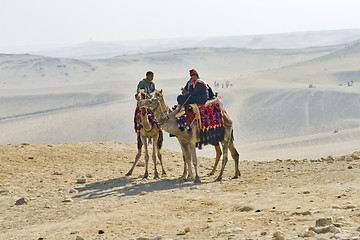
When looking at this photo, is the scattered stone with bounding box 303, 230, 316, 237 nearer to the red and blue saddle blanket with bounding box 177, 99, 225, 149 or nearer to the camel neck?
the red and blue saddle blanket with bounding box 177, 99, 225, 149

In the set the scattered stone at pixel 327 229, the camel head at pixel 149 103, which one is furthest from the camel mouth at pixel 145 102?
the scattered stone at pixel 327 229

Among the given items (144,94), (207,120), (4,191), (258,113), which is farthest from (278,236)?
(258,113)

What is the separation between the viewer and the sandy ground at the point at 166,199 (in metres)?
7.18

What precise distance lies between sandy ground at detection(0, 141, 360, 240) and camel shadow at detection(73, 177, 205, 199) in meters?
0.02

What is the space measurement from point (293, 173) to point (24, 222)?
6.20 metres

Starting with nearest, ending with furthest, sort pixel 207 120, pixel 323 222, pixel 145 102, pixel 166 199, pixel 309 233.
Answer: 1. pixel 309 233
2. pixel 323 222
3. pixel 166 199
4. pixel 145 102
5. pixel 207 120

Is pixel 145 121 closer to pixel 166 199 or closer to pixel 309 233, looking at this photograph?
pixel 166 199

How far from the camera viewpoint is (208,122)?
Result: 12141 millimetres

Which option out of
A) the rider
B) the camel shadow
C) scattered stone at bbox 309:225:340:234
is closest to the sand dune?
the camel shadow

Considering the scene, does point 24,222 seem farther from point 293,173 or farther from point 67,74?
point 67,74

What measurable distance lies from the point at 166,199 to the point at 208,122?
2704 millimetres

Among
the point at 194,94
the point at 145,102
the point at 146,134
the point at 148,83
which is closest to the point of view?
the point at 145,102

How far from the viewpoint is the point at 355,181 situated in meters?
9.96

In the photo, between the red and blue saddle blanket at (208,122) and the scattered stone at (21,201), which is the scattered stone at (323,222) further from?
the scattered stone at (21,201)
